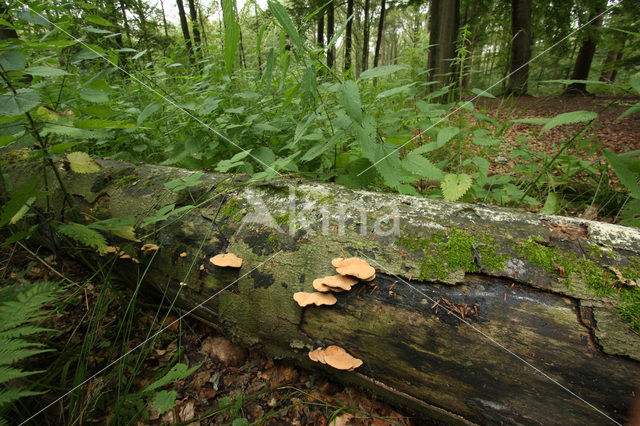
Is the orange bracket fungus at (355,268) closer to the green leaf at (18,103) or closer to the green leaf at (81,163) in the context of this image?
the green leaf at (18,103)

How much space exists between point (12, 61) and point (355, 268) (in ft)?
6.37

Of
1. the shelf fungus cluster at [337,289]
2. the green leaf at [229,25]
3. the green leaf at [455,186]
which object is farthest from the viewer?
the green leaf at [455,186]

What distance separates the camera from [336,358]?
1263 millimetres

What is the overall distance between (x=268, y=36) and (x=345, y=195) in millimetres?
1295

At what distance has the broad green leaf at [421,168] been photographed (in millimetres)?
1810

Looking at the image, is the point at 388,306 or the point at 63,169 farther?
the point at 63,169

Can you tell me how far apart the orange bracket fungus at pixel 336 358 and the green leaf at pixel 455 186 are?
1402 millimetres

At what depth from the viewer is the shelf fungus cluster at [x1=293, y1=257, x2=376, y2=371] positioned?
49.2 inches

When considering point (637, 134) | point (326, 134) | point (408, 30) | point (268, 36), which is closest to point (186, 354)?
point (326, 134)

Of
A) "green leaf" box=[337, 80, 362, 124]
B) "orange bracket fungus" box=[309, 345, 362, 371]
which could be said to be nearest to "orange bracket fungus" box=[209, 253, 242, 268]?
"orange bracket fungus" box=[309, 345, 362, 371]

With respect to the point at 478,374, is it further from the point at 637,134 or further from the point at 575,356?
the point at 637,134

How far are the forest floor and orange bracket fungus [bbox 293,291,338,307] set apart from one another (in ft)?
1.81

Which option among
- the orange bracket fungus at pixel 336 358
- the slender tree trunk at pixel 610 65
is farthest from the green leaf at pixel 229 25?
the slender tree trunk at pixel 610 65

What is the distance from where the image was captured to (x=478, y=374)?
110cm
